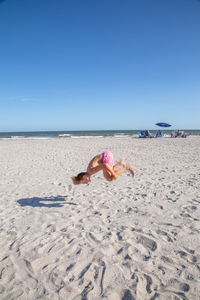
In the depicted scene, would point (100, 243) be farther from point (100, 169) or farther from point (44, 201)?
point (44, 201)

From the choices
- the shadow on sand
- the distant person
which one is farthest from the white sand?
the distant person

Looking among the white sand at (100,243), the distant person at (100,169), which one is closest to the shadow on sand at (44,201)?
the white sand at (100,243)

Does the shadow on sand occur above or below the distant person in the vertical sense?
below

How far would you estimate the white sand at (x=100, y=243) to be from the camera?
7.17ft

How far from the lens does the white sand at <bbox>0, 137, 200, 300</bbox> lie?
2.19 m

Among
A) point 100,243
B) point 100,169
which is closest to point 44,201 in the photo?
point 100,169

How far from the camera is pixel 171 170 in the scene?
7.94 m

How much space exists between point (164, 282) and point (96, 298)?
0.86m

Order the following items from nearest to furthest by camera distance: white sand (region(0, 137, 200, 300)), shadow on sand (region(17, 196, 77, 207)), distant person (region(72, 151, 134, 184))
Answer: white sand (region(0, 137, 200, 300))
distant person (region(72, 151, 134, 184))
shadow on sand (region(17, 196, 77, 207))

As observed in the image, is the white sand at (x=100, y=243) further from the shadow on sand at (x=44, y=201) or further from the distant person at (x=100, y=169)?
the distant person at (x=100, y=169)

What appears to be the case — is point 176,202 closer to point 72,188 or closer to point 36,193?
point 72,188

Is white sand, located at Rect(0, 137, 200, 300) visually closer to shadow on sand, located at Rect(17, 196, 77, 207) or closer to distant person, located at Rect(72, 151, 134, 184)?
shadow on sand, located at Rect(17, 196, 77, 207)

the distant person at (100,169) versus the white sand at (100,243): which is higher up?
the distant person at (100,169)

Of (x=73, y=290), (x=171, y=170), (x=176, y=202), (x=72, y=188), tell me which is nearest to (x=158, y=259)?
(x=73, y=290)
